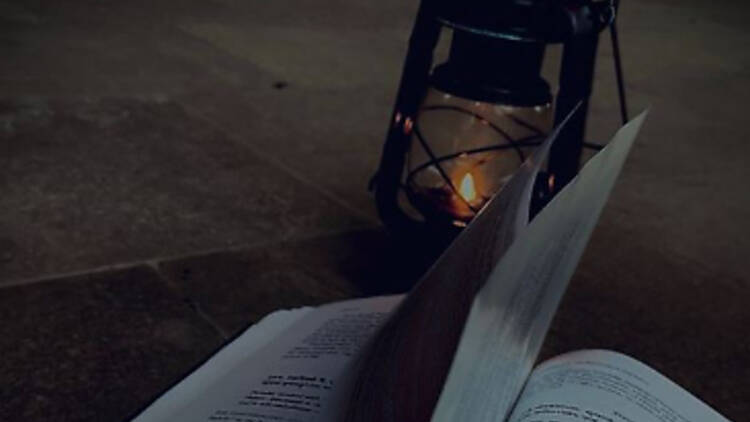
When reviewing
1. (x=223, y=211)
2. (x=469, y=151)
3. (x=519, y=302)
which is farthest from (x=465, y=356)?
(x=223, y=211)

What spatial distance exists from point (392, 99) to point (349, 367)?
5.78 feet

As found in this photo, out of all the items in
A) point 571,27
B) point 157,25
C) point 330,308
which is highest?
point 571,27

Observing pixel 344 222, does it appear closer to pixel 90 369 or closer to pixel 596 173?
pixel 90 369

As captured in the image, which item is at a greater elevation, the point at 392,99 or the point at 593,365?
the point at 593,365

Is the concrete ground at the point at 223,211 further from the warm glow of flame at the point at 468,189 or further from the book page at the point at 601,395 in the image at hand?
the book page at the point at 601,395

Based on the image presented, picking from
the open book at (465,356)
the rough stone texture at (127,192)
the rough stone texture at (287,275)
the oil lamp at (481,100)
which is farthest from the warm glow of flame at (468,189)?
the open book at (465,356)

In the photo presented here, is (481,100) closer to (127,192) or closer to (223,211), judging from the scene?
(223,211)

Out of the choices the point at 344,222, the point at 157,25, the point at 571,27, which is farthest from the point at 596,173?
the point at 157,25

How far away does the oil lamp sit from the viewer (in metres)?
1.04

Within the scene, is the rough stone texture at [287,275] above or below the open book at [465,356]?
below

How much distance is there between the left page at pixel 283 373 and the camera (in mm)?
586

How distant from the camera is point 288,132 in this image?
6.36 feet

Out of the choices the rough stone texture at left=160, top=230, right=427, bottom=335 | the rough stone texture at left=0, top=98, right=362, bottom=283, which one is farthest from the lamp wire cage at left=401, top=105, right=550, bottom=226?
the rough stone texture at left=0, top=98, right=362, bottom=283

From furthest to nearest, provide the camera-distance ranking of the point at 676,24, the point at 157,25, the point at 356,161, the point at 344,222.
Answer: the point at 676,24 → the point at 157,25 → the point at 356,161 → the point at 344,222
